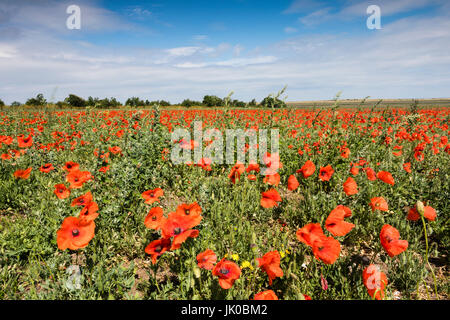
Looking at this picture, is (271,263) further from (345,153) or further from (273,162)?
(345,153)

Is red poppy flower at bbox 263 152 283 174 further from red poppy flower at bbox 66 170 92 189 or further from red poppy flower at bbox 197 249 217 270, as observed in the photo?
red poppy flower at bbox 66 170 92 189

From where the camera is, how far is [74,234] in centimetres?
161

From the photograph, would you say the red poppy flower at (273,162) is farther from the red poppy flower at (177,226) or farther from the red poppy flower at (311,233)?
the red poppy flower at (177,226)

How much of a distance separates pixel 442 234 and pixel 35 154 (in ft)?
19.2

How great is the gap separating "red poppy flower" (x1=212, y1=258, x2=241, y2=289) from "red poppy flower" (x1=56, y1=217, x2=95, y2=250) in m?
0.89

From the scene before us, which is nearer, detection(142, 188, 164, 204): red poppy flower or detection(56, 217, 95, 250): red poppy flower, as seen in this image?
detection(56, 217, 95, 250): red poppy flower

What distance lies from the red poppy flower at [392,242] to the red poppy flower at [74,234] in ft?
6.86

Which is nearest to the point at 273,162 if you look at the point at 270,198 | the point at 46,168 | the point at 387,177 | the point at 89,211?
the point at 270,198

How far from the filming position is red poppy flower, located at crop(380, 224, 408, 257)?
5.22ft

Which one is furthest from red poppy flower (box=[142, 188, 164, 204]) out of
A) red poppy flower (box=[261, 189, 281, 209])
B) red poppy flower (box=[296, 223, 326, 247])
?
red poppy flower (box=[296, 223, 326, 247])

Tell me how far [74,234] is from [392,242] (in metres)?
2.28
